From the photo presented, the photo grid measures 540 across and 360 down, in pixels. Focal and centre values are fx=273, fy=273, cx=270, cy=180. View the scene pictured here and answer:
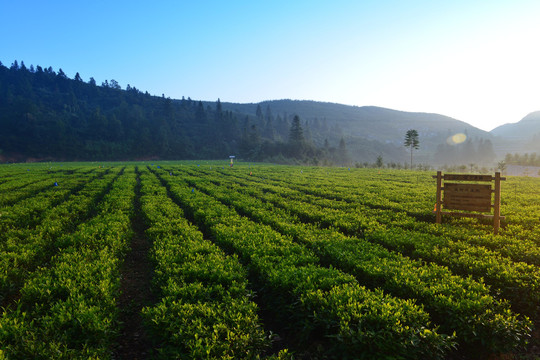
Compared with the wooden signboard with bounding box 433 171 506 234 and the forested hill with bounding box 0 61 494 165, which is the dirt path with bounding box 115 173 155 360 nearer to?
the wooden signboard with bounding box 433 171 506 234

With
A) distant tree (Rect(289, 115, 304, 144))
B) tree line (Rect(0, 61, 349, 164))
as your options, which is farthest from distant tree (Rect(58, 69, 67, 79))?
distant tree (Rect(289, 115, 304, 144))

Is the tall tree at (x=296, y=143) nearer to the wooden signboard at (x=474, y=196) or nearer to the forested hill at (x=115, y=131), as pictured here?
the forested hill at (x=115, y=131)

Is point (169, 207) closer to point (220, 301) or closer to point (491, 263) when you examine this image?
point (220, 301)

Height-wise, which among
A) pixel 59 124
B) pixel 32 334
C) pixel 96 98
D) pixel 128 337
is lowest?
pixel 128 337

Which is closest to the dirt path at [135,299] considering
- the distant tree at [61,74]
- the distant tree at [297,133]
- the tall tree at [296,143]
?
the tall tree at [296,143]

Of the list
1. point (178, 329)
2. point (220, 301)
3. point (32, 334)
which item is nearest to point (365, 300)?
point (220, 301)

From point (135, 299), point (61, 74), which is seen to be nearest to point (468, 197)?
point (135, 299)

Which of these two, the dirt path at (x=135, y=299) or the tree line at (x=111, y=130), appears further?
the tree line at (x=111, y=130)

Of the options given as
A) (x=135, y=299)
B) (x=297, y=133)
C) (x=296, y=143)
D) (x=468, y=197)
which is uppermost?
(x=297, y=133)

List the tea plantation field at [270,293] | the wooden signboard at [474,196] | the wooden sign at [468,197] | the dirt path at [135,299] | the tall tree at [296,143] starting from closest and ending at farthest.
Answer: the tea plantation field at [270,293] < the dirt path at [135,299] < the wooden signboard at [474,196] < the wooden sign at [468,197] < the tall tree at [296,143]

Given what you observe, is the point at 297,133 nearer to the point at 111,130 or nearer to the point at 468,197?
the point at 111,130

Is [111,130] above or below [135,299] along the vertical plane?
above

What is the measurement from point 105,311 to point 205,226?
713 cm

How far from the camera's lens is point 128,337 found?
5.68 m
